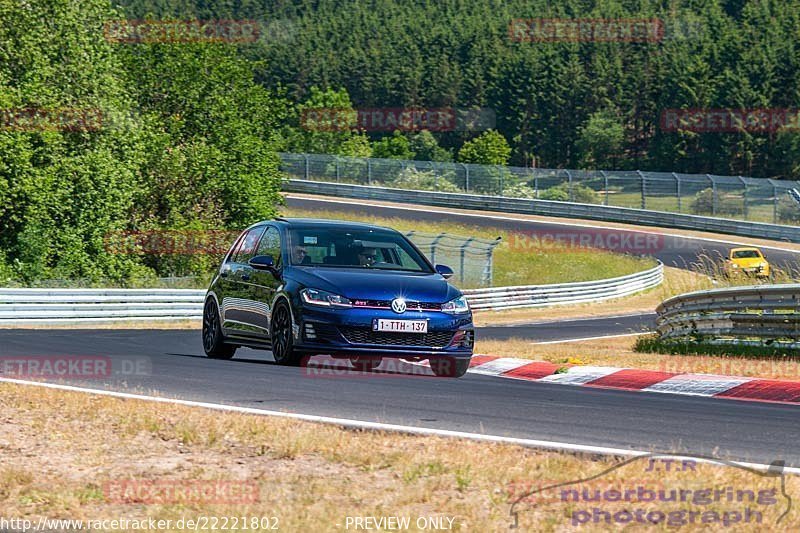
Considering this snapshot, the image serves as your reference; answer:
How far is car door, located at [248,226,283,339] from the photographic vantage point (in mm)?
12750

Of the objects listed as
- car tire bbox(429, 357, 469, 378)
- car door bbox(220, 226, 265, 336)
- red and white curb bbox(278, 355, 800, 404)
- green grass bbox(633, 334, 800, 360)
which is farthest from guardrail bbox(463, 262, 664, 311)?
car tire bbox(429, 357, 469, 378)

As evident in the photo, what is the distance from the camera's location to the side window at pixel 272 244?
42.8ft

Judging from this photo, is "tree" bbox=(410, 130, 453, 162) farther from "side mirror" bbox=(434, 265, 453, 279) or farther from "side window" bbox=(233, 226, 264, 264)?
"side mirror" bbox=(434, 265, 453, 279)

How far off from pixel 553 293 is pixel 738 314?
74.3 feet

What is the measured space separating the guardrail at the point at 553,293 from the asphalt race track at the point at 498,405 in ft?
77.5

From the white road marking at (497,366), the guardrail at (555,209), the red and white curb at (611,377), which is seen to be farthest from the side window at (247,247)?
the guardrail at (555,209)

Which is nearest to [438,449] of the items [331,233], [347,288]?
[347,288]

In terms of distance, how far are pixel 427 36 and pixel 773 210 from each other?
103 meters

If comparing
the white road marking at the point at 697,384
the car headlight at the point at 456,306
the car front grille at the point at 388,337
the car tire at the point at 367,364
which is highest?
the car headlight at the point at 456,306

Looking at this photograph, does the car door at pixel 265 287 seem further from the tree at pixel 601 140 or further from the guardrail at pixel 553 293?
the tree at pixel 601 140

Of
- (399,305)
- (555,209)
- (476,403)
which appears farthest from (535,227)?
(476,403)

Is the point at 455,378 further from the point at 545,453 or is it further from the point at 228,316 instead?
the point at 545,453

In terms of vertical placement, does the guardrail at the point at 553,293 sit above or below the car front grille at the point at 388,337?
below

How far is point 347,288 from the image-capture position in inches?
466
